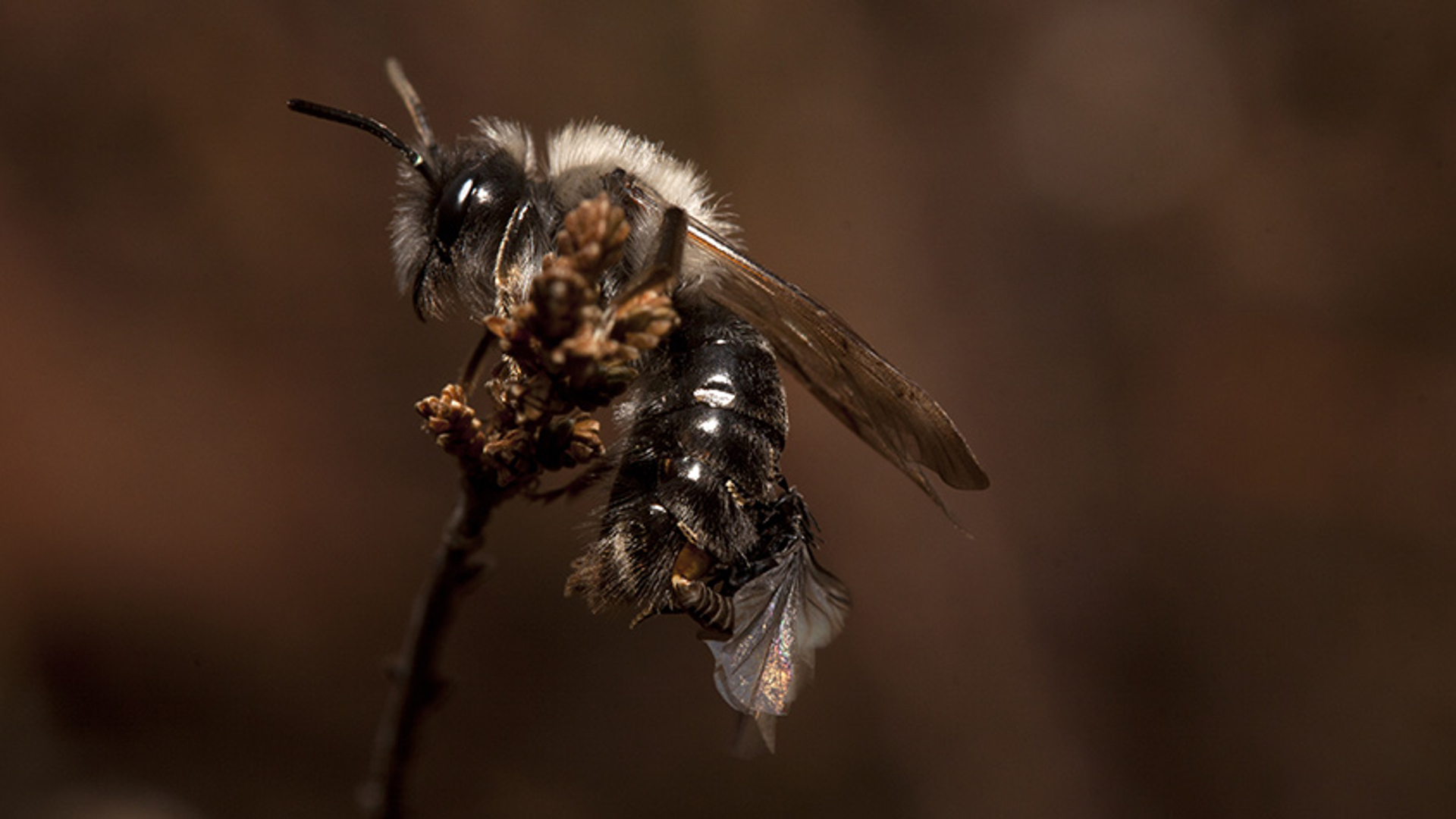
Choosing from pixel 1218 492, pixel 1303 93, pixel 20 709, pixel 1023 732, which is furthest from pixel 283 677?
pixel 1303 93

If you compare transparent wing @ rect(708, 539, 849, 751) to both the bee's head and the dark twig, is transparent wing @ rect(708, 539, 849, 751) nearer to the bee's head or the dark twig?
the dark twig

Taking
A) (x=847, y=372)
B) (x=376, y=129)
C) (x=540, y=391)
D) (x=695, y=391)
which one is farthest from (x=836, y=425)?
(x=540, y=391)

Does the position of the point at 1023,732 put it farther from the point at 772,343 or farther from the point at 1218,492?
the point at 772,343

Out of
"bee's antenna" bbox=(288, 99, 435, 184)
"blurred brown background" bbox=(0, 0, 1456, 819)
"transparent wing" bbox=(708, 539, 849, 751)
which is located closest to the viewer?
"transparent wing" bbox=(708, 539, 849, 751)

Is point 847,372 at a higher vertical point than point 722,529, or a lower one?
higher

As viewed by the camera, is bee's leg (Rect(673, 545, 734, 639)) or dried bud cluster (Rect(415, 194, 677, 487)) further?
bee's leg (Rect(673, 545, 734, 639))

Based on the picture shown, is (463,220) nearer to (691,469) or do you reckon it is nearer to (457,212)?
(457,212)

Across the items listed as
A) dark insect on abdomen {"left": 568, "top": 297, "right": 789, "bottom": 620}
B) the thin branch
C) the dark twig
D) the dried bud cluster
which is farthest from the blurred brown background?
the dried bud cluster
